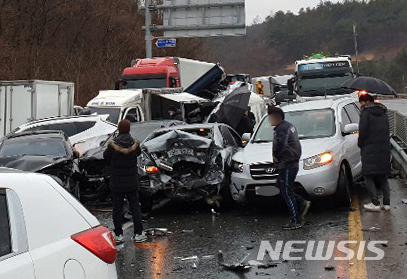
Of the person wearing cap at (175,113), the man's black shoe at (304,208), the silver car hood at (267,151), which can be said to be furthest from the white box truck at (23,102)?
the man's black shoe at (304,208)

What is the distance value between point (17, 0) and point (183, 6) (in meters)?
9.90

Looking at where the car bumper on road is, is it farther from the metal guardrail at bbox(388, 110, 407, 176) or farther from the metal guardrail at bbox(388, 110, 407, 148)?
the metal guardrail at bbox(388, 110, 407, 148)

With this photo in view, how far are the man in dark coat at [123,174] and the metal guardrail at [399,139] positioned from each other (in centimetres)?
608

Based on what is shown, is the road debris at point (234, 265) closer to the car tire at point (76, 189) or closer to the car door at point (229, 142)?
the car door at point (229, 142)

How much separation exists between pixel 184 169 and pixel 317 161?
87.1 inches

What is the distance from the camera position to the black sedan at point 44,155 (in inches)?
426

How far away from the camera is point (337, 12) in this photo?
11144cm

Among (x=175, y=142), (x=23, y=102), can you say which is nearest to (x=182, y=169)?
(x=175, y=142)

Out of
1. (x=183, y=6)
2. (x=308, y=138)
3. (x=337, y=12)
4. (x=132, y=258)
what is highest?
(x=337, y=12)

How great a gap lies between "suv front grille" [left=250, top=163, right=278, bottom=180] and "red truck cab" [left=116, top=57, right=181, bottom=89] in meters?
14.6

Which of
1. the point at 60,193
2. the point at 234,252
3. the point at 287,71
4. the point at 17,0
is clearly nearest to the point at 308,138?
the point at 234,252

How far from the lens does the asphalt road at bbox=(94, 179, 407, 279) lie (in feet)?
22.6

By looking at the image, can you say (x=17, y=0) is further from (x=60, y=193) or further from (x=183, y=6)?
(x=60, y=193)

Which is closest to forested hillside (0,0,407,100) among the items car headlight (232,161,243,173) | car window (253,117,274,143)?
car window (253,117,274,143)
